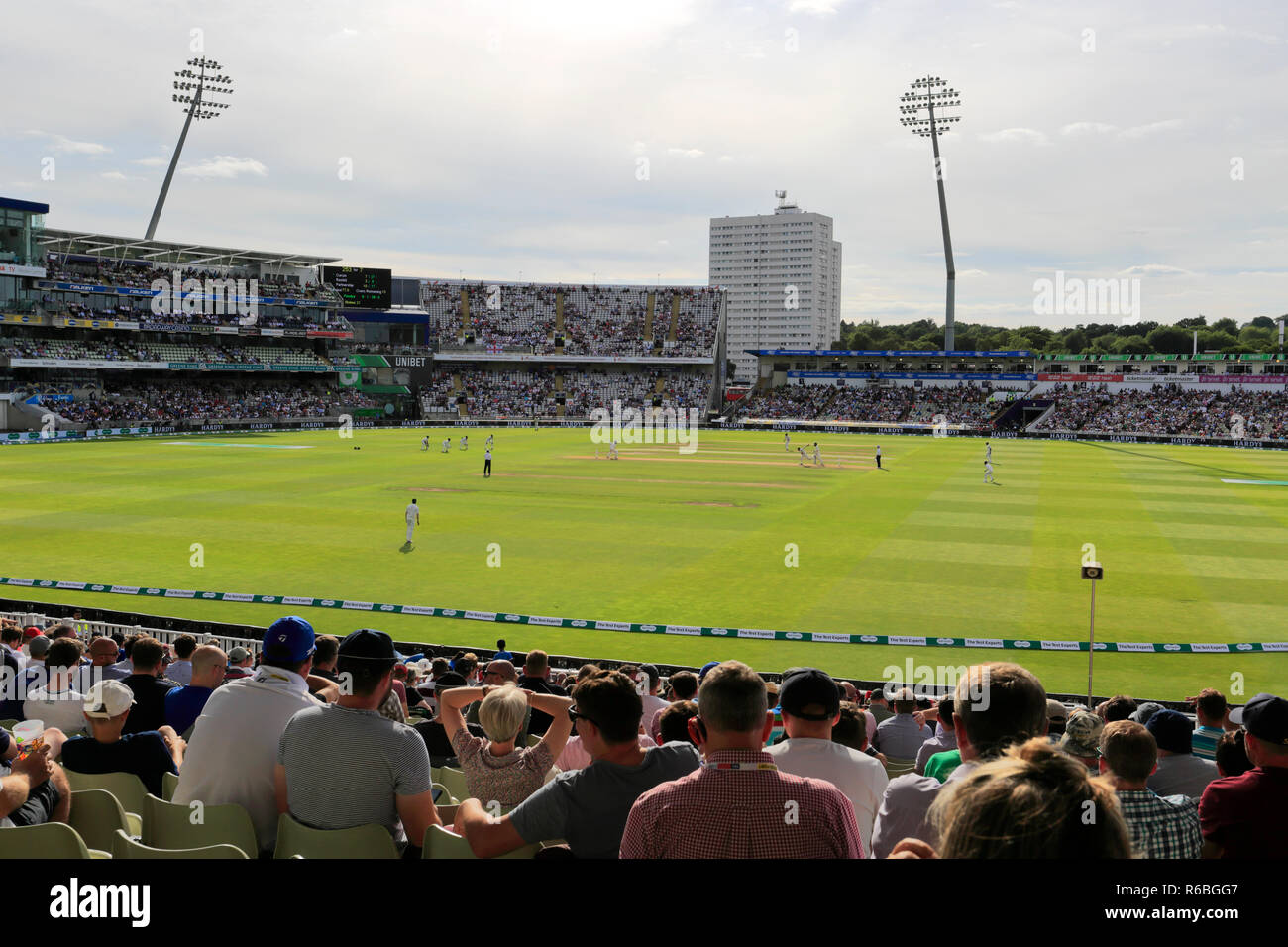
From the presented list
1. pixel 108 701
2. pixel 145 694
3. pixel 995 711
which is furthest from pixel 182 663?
pixel 995 711

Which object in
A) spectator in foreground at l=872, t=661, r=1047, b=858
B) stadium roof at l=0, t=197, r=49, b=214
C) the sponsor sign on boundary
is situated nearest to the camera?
spectator in foreground at l=872, t=661, r=1047, b=858

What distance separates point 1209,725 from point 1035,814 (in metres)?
7.17

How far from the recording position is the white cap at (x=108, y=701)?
233 inches

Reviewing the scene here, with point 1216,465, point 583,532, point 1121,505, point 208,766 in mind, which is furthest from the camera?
point 1216,465

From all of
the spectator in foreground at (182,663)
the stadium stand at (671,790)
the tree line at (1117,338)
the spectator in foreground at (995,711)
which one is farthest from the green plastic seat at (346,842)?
the tree line at (1117,338)

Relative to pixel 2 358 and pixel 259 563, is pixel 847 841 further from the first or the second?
pixel 2 358

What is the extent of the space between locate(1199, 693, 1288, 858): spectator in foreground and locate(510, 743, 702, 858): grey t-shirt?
2.80 m

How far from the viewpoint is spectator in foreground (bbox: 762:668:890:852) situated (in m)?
4.84

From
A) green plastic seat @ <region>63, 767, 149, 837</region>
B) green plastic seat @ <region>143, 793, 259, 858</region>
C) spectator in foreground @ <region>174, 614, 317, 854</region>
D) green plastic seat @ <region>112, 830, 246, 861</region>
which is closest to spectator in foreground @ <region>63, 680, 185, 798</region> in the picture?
green plastic seat @ <region>63, 767, 149, 837</region>

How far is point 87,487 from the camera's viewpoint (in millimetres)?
38281

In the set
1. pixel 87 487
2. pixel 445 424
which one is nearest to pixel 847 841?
pixel 87 487

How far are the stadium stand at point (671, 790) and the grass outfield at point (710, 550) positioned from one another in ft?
36.7

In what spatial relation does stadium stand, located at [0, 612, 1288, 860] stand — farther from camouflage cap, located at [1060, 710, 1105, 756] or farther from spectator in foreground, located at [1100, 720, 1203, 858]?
camouflage cap, located at [1060, 710, 1105, 756]

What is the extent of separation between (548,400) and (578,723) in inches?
4330
